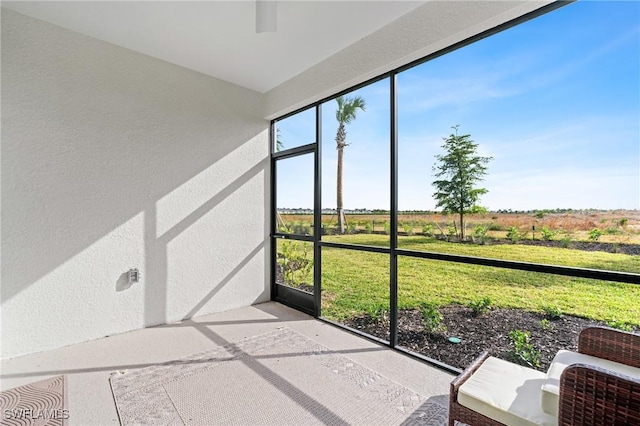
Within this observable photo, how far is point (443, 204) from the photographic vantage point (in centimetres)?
264

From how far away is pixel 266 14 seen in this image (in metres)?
1.95

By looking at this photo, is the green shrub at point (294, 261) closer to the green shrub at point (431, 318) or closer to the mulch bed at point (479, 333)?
the mulch bed at point (479, 333)

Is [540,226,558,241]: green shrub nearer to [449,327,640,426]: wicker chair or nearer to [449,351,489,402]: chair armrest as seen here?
[449,351,489,402]: chair armrest

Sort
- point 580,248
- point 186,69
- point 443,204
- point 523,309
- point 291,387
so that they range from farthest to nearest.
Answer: point 186,69 → point 443,204 → point 523,309 → point 291,387 → point 580,248

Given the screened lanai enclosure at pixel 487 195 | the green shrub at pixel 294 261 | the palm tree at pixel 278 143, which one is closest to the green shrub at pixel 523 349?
the screened lanai enclosure at pixel 487 195

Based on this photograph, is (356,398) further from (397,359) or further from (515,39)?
(515,39)

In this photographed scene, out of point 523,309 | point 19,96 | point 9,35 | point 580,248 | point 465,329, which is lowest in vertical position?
point 465,329

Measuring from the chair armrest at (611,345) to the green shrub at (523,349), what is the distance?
2.61ft

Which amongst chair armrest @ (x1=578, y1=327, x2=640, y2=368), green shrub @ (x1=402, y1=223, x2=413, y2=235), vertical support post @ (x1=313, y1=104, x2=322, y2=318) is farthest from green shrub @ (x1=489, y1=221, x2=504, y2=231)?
vertical support post @ (x1=313, y1=104, x2=322, y2=318)

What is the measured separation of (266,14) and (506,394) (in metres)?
2.51

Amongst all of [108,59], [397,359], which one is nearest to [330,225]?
[397,359]

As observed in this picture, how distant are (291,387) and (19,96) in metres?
3.20

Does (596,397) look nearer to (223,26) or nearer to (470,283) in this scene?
(470,283)

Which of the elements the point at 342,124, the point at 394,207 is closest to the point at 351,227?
the point at 394,207
